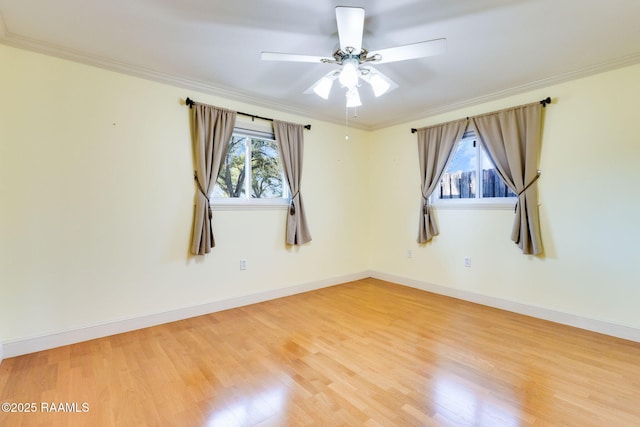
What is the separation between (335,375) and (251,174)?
2.48 meters

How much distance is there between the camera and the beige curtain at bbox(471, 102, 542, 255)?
307 centimetres

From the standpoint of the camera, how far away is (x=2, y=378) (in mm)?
1993

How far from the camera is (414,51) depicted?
6.48 ft

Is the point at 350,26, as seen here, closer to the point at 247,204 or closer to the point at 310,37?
the point at 310,37

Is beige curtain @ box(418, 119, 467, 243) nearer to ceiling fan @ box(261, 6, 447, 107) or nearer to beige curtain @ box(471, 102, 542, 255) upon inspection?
beige curtain @ box(471, 102, 542, 255)

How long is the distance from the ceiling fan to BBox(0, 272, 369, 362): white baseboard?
2454 millimetres

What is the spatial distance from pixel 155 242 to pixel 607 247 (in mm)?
4287

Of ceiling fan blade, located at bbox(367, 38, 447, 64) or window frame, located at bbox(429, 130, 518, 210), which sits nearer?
ceiling fan blade, located at bbox(367, 38, 447, 64)

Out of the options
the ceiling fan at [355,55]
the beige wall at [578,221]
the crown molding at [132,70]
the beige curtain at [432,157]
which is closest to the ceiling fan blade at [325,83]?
the ceiling fan at [355,55]

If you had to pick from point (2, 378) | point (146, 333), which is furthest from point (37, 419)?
point (146, 333)

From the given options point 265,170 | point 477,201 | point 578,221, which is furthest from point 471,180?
point 265,170

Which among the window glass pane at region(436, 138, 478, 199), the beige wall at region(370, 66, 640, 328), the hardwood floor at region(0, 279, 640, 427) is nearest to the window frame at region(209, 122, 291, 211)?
the hardwood floor at region(0, 279, 640, 427)

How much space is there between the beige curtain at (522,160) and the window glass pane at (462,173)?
0.39m

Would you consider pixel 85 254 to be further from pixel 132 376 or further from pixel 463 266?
pixel 463 266
